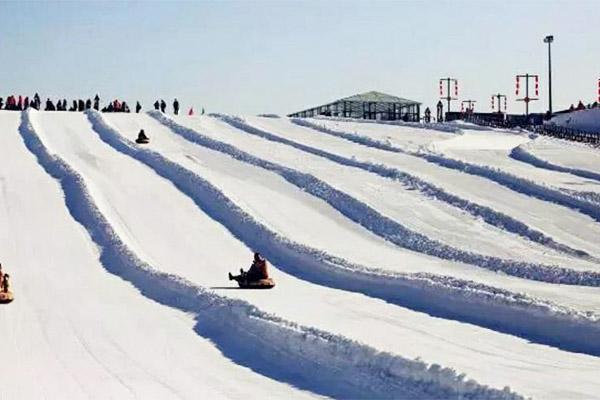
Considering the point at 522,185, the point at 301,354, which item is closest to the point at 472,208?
the point at 522,185

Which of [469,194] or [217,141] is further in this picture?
[217,141]

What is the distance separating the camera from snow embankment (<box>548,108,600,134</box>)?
2040 inches

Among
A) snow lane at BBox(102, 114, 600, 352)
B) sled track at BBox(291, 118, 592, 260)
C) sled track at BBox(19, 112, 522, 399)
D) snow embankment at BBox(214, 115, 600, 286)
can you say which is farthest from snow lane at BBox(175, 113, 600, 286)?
sled track at BBox(19, 112, 522, 399)

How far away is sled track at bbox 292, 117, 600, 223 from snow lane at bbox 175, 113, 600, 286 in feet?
11.2

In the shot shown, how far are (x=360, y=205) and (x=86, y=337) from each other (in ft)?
44.0

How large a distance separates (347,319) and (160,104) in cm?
4383

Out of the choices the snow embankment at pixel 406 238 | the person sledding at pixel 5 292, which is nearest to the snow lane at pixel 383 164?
the snow embankment at pixel 406 238

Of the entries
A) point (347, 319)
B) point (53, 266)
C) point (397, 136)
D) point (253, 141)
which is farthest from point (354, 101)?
point (347, 319)

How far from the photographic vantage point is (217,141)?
135 feet

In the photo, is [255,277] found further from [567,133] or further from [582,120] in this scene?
[582,120]

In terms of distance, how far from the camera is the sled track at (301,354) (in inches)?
439

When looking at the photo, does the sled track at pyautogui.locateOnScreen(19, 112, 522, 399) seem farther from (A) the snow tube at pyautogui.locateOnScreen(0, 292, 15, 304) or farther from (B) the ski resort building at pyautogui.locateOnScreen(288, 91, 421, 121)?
(B) the ski resort building at pyautogui.locateOnScreen(288, 91, 421, 121)

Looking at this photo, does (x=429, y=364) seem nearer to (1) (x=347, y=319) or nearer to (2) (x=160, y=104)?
(1) (x=347, y=319)

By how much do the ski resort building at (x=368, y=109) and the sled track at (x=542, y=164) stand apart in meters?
21.4
